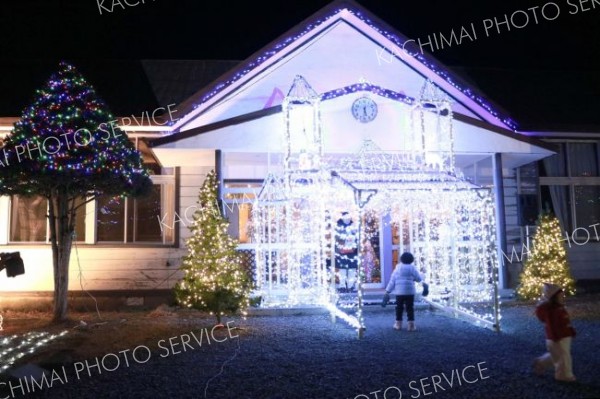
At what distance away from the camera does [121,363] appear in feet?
23.1

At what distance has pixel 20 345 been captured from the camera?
8297 mm

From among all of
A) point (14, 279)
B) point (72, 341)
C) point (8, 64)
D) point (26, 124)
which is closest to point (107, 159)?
point (26, 124)

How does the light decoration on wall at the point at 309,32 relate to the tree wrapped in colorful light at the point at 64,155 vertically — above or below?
above

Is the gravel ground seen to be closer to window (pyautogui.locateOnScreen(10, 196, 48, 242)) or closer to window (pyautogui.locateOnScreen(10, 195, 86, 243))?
window (pyautogui.locateOnScreen(10, 195, 86, 243))

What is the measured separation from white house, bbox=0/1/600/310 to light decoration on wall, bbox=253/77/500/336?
30.5 inches

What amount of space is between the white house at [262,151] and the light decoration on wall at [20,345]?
3.33 m

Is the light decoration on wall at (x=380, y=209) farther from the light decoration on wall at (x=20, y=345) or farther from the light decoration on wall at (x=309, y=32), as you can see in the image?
the light decoration on wall at (x=20, y=345)

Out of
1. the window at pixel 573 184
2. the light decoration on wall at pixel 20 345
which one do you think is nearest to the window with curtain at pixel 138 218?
the light decoration on wall at pixel 20 345

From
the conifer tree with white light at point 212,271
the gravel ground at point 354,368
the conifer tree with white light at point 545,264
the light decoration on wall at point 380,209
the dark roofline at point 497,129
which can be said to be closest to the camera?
the gravel ground at point 354,368

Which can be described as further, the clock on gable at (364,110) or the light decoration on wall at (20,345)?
the clock on gable at (364,110)

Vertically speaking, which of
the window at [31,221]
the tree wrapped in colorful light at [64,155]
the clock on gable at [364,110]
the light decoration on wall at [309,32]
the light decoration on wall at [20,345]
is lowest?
the light decoration on wall at [20,345]

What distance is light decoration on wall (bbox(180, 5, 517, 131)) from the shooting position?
12125mm

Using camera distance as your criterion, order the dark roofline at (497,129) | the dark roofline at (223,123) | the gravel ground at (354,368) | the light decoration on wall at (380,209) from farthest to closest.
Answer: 1. the dark roofline at (497,129)
2. the dark roofline at (223,123)
3. the light decoration on wall at (380,209)
4. the gravel ground at (354,368)

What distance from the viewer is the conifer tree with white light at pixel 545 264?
11406mm
